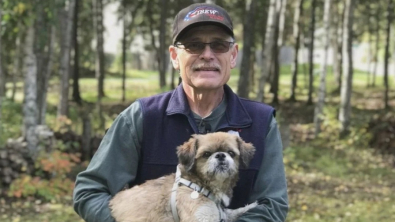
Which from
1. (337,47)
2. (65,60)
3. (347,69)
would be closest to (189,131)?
(65,60)

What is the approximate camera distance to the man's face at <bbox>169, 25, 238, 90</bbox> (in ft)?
11.0

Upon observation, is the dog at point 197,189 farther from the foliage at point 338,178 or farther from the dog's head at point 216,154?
the foliage at point 338,178

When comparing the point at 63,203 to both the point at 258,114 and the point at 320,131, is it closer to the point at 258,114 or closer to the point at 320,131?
the point at 258,114

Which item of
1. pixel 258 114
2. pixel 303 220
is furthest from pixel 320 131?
pixel 258 114

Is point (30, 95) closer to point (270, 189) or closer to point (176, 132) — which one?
point (176, 132)

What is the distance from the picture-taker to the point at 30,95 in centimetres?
1243

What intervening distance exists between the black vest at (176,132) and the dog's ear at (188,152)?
171 millimetres

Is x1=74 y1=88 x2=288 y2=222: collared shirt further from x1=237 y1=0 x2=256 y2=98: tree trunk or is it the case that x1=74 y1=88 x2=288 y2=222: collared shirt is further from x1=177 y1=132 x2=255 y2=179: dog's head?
x1=237 y1=0 x2=256 y2=98: tree trunk

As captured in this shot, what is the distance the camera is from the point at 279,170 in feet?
11.1

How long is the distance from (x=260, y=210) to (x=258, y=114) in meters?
0.62

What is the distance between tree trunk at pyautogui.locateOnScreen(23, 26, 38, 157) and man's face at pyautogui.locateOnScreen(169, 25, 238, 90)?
31.7 ft

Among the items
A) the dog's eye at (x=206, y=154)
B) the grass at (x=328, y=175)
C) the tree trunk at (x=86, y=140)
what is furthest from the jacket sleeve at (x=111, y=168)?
the tree trunk at (x=86, y=140)

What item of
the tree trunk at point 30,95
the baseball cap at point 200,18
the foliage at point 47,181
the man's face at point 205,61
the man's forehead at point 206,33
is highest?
the baseball cap at point 200,18

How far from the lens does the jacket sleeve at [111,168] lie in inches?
132
